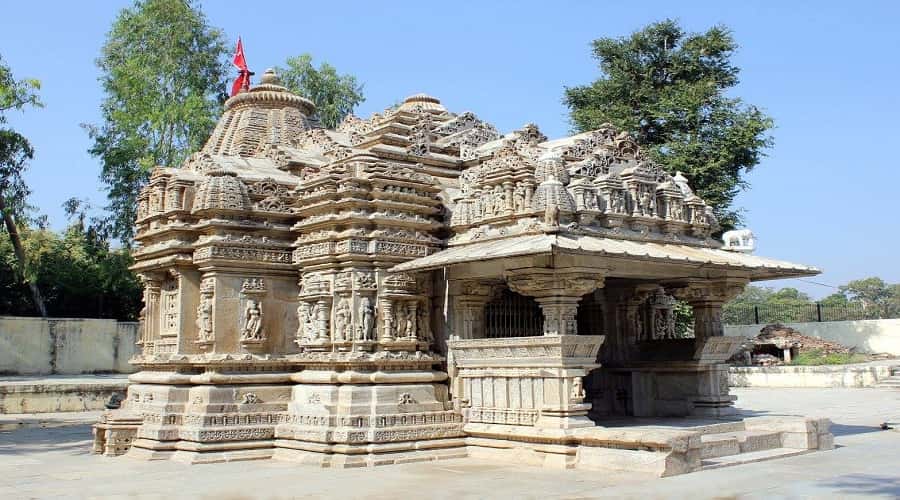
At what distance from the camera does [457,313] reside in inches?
470

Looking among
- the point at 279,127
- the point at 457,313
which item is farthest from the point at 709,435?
the point at 279,127

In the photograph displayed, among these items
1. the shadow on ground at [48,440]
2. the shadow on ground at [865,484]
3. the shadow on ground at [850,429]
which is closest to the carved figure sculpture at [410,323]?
the shadow on ground at [48,440]

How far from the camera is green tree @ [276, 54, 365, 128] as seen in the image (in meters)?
32.5

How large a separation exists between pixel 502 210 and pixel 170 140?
738 inches

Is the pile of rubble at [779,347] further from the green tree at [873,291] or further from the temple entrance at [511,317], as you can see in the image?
the green tree at [873,291]

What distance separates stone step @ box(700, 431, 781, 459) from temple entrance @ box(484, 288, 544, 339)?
126 inches

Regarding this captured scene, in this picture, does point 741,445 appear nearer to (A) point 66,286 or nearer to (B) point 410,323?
(B) point 410,323

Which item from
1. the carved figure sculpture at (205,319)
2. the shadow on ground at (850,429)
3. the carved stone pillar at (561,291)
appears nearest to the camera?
the carved stone pillar at (561,291)

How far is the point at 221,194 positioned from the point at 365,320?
9.25ft

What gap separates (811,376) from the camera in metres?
26.6

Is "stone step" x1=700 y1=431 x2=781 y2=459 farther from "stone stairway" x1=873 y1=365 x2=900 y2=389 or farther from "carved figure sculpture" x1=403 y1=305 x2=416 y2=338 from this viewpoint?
"stone stairway" x1=873 y1=365 x2=900 y2=389

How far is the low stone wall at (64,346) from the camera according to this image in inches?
1150

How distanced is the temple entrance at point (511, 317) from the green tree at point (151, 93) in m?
16.7

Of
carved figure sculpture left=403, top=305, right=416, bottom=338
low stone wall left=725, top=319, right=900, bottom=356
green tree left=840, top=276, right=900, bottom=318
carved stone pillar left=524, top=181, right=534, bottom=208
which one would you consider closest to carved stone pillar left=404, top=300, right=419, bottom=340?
carved figure sculpture left=403, top=305, right=416, bottom=338
